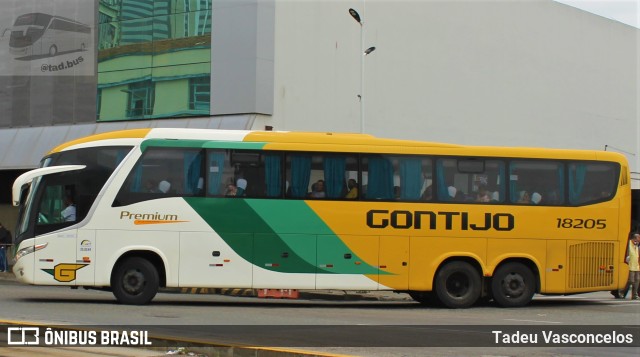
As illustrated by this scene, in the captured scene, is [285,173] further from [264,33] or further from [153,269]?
[264,33]

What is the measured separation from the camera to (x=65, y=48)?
39.4 metres

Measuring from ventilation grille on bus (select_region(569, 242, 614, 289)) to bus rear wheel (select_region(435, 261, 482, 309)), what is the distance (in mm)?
2164

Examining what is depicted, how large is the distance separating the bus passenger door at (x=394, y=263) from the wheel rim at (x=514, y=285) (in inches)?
91.1

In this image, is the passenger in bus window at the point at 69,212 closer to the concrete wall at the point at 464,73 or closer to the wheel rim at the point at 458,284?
the wheel rim at the point at 458,284

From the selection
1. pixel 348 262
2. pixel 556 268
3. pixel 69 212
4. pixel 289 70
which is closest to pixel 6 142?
pixel 289 70

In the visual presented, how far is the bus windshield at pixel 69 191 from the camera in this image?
19500mm

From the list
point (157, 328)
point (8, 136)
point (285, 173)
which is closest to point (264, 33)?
point (8, 136)

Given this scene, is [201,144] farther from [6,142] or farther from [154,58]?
[6,142]

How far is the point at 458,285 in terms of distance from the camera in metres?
20.5

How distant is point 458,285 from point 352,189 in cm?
318

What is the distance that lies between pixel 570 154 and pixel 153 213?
9311mm

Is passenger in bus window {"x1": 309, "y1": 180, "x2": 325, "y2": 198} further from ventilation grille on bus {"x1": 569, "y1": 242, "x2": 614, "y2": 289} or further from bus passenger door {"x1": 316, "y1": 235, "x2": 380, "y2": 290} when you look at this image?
ventilation grille on bus {"x1": 569, "y1": 242, "x2": 614, "y2": 289}

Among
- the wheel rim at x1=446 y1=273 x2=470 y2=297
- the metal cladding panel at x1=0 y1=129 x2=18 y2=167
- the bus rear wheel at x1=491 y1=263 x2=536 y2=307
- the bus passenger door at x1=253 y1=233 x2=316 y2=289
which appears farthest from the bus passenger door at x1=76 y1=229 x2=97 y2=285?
the metal cladding panel at x1=0 y1=129 x2=18 y2=167

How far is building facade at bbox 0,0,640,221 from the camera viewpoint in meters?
35.6
